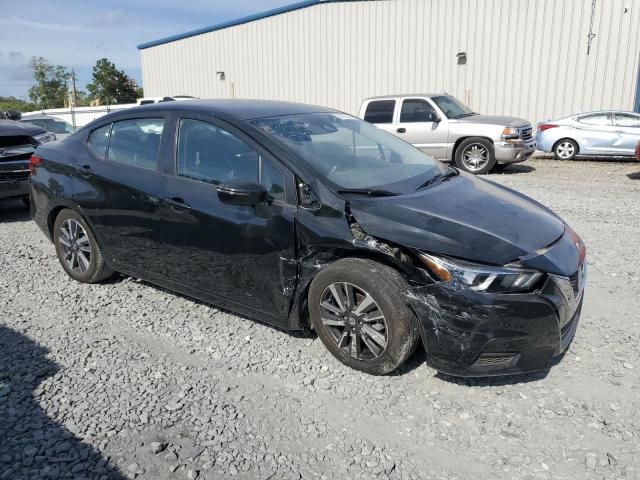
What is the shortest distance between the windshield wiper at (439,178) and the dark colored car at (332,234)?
16mm

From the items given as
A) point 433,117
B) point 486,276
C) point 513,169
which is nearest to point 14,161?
point 486,276

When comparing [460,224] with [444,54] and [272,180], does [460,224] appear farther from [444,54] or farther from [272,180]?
[444,54]

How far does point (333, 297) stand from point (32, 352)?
2.13 meters

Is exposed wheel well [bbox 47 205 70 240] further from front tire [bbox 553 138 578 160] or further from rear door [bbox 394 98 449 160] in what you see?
front tire [bbox 553 138 578 160]

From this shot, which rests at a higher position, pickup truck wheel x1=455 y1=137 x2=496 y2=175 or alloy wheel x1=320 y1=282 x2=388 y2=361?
pickup truck wheel x1=455 y1=137 x2=496 y2=175

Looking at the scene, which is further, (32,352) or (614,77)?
(614,77)

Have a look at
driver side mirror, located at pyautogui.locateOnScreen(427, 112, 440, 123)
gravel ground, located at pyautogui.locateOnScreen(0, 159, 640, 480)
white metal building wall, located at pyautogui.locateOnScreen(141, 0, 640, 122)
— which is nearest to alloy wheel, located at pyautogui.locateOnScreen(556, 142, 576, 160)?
white metal building wall, located at pyautogui.locateOnScreen(141, 0, 640, 122)

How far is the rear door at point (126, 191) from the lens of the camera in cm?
396

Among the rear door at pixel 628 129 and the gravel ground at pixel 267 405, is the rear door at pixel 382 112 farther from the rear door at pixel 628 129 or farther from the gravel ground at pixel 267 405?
the gravel ground at pixel 267 405

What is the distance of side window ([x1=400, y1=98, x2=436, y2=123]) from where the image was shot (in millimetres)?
12086

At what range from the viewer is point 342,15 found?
64.6 feet

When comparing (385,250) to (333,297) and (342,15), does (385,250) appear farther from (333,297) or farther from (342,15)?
(342,15)

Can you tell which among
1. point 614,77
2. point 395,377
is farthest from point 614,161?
point 395,377

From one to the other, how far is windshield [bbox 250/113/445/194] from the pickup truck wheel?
7797 millimetres
